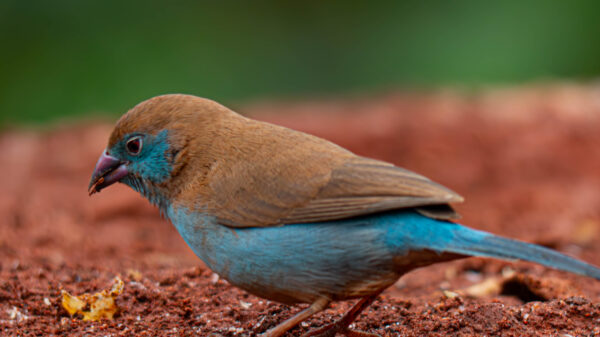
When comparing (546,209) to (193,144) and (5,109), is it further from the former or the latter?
(5,109)

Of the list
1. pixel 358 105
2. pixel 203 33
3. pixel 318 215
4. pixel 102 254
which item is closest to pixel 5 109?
pixel 203 33

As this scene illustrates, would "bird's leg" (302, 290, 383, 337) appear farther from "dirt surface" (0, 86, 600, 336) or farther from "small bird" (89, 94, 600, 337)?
"dirt surface" (0, 86, 600, 336)

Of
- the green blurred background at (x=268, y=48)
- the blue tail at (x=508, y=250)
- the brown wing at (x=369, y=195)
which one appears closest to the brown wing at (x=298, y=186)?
the brown wing at (x=369, y=195)

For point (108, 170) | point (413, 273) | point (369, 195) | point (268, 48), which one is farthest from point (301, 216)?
point (268, 48)

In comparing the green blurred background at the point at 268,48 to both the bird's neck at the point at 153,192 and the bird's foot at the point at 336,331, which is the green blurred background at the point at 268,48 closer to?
the bird's neck at the point at 153,192

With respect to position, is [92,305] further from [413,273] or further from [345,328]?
[413,273]

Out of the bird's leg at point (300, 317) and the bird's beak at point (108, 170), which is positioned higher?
the bird's beak at point (108, 170)

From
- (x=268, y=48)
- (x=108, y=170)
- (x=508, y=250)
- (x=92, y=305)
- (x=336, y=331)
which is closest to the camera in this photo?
(x=508, y=250)
